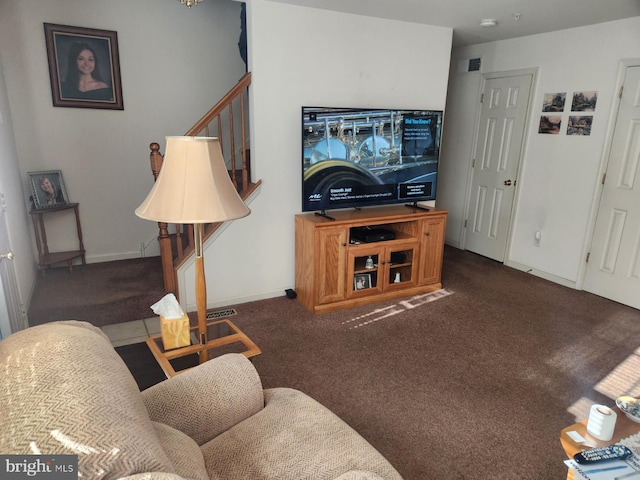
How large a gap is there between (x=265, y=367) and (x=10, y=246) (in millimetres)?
1917

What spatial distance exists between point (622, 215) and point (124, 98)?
4801 mm

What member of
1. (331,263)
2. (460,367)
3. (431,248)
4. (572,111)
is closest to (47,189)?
(331,263)

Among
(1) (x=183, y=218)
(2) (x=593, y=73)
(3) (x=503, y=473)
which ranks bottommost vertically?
(3) (x=503, y=473)

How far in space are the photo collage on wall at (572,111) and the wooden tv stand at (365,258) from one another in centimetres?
147

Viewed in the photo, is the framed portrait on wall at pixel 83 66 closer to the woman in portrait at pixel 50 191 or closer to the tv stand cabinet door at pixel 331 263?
the woman in portrait at pixel 50 191

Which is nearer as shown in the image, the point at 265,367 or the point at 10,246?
the point at 265,367

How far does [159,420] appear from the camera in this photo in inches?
53.5

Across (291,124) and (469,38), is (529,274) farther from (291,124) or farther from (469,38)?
(291,124)

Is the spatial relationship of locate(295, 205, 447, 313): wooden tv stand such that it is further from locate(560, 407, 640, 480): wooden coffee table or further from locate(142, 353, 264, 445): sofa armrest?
locate(560, 407, 640, 480): wooden coffee table

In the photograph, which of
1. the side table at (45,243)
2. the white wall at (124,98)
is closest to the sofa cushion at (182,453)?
the side table at (45,243)

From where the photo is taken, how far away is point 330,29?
3.37 metres

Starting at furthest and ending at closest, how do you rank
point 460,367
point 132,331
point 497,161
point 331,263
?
1. point 497,161
2. point 331,263
3. point 132,331
4. point 460,367

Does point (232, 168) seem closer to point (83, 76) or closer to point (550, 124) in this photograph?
point (83, 76)

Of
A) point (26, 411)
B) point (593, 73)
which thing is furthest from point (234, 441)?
point (593, 73)
